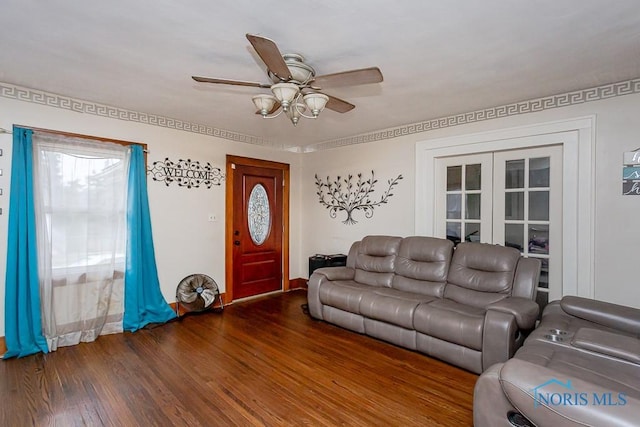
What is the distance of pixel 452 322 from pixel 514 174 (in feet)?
6.00

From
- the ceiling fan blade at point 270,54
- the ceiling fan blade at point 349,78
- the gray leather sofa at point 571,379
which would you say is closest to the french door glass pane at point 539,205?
the gray leather sofa at point 571,379

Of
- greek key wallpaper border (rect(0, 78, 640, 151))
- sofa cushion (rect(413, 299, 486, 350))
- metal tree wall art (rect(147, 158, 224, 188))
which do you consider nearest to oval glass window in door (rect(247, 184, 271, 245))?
metal tree wall art (rect(147, 158, 224, 188))

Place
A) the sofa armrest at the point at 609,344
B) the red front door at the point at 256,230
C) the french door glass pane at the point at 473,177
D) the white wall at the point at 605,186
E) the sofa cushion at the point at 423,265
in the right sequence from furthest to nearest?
the red front door at the point at 256,230
the french door glass pane at the point at 473,177
the sofa cushion at the point at 423,265
the white wall at the point at 605,186
the sofa armrest at the point at 609,344

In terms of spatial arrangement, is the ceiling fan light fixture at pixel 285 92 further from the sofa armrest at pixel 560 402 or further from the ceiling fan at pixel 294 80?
the sofa armrest at pixel 560 402

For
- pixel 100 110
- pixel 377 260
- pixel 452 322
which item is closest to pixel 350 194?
pixel 377 260

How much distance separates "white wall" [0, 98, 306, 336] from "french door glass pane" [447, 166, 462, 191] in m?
2.70

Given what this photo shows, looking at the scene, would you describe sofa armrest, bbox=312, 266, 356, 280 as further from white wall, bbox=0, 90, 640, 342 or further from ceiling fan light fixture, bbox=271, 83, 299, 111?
ceiling fan light fixture, bbox=271, 83, 299, 111

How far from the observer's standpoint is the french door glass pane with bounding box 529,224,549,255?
3.33 m

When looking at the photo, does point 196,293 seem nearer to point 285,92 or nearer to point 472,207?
point 285,92

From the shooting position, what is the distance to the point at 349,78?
2.07 meters

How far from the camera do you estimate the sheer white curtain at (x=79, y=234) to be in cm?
310

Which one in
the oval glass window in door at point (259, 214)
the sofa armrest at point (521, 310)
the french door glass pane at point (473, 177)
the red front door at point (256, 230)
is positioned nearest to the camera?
the sofa armrest at point (521, 310)

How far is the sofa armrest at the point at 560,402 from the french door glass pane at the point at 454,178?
2844mm

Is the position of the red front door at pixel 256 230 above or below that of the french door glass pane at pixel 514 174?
below
